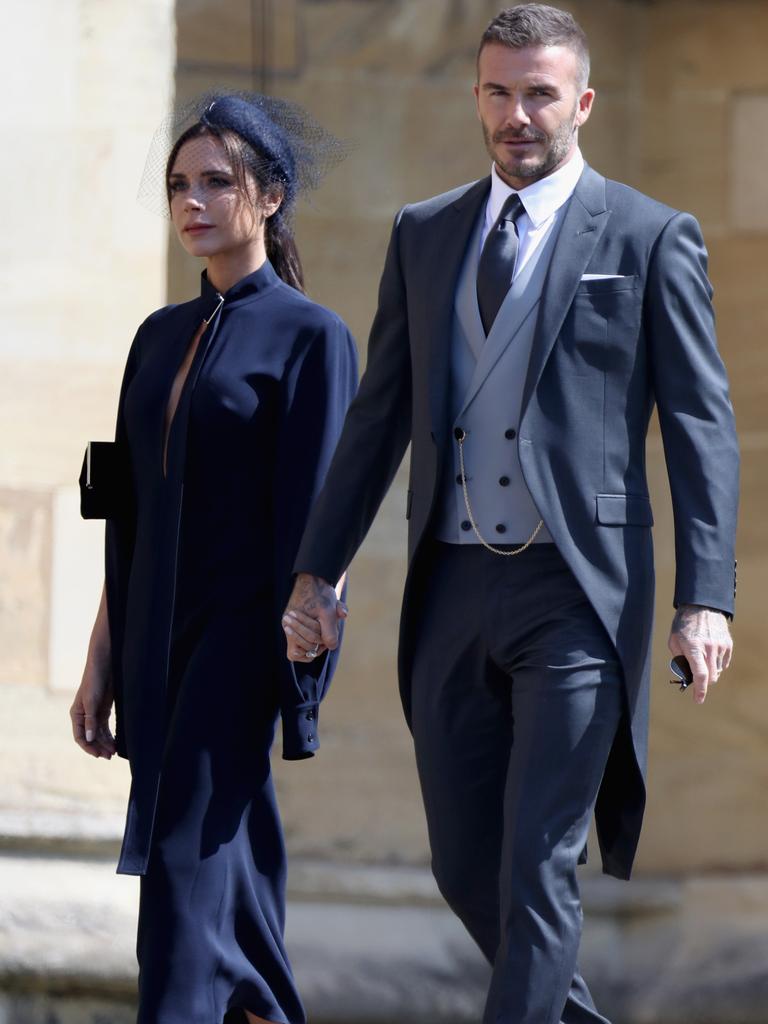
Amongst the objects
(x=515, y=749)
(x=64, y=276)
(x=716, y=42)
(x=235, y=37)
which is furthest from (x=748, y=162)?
(x=515, y=749)

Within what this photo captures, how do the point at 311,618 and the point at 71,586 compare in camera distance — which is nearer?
the point at 311,618

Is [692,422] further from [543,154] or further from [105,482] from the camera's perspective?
[105,482]

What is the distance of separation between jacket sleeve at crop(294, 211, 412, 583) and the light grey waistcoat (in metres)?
0.21

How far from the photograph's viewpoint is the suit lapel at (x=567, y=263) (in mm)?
3643

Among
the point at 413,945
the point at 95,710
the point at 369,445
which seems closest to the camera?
the point at 369,445

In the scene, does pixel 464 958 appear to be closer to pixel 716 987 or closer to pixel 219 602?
pixel 716 987

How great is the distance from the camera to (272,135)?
4395 mm

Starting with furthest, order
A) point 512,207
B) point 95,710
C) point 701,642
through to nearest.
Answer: point 95,710
point 512,207
point 701,642

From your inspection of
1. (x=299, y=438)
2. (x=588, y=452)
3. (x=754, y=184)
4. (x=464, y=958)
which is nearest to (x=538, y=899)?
(x=588, y=452)

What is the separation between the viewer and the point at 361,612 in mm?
5789

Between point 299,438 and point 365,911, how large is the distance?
76.0 inches

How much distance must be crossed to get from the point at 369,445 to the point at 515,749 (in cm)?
66

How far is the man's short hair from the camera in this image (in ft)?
12.3

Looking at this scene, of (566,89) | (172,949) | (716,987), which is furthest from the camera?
(716,987)
